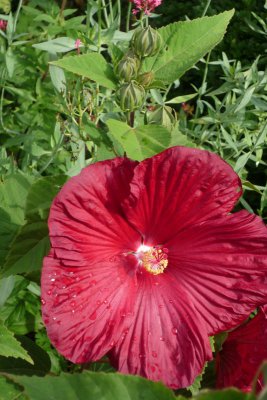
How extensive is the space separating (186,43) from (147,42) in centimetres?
6

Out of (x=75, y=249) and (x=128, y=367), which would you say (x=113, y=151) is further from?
(x=128, y=367)

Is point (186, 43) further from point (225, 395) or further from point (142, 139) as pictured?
point (225, 395)

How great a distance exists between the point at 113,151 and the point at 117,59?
14 centimetres

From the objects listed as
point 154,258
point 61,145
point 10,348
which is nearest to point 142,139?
point 154,258

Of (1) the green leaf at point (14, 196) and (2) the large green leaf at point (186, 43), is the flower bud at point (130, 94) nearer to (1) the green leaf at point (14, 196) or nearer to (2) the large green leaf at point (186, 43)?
(2) the large green leaf at point (186, 43)

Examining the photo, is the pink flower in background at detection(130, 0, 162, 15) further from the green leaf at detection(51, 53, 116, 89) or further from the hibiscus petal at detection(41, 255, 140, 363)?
the hibiscus petal at detection(41, 255, 140, 363)

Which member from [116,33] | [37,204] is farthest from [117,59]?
[116,33]

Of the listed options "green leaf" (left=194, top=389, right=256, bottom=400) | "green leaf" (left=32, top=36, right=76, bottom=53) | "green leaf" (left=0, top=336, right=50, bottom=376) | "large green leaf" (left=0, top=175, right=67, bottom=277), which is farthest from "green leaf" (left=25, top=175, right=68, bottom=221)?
"green leaf" (left=32, top=36, right=76, bottom=53)

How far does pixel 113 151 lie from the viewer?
0.95 meters

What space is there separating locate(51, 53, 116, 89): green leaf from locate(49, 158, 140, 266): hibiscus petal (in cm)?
16

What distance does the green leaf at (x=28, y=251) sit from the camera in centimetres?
81

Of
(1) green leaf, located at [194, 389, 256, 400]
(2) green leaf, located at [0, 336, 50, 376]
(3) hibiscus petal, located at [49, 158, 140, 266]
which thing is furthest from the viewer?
(2) green leaf, located at [0, 336, 50, 376]

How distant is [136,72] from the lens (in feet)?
2.85

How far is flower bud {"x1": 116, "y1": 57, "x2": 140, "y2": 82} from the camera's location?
0.86 metres
